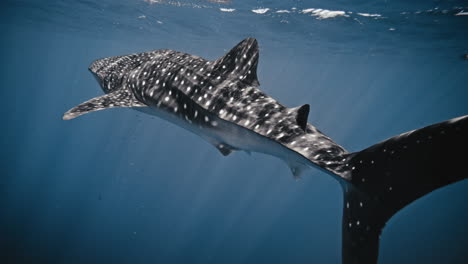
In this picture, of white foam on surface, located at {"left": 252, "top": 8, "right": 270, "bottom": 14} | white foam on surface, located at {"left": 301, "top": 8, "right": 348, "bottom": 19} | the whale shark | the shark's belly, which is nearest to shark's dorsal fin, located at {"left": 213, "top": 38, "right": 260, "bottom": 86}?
the whale shark

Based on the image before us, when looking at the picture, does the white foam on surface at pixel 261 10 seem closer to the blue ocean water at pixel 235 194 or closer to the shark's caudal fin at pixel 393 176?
the blue ocean water at pixel 235 194

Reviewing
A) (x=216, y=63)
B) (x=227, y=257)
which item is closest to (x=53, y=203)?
(x=227, y=257)

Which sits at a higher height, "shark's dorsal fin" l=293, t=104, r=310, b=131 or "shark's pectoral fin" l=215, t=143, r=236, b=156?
"shark's dorsal fin" l=293, t=104, r=310, b=131

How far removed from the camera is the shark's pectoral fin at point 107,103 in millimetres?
4753

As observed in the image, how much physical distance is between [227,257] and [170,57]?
2742 cm

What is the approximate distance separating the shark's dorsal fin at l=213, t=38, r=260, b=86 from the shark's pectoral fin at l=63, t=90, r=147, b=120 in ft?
6.62

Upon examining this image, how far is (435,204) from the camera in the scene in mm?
42656

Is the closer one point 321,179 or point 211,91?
point 211,91

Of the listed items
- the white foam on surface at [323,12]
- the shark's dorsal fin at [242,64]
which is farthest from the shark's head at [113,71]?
the white foam on surface at [323,12]

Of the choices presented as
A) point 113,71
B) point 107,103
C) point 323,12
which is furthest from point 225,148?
point 323,12

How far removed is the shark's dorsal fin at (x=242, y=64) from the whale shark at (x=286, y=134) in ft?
0.06

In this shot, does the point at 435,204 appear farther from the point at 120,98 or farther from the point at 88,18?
the point at 88,18

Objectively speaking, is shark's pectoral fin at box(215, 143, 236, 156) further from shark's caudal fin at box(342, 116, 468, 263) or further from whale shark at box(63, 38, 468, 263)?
shark's caudal fin at box(342, 116, 468, 263)

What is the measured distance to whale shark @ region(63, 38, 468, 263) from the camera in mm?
2014
